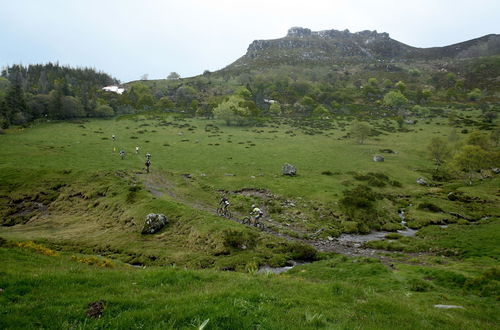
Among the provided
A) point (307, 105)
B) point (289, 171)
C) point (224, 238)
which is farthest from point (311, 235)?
point (307, 105)

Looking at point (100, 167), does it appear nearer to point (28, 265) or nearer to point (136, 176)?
point (136, 176)

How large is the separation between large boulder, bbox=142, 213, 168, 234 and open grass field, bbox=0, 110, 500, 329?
32.2 inches

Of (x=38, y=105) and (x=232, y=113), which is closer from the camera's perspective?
(x=38, y=105)

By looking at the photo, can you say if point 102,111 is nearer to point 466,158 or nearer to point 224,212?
point 224,212

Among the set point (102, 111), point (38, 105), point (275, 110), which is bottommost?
point (275, 110)

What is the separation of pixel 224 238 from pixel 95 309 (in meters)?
21.0

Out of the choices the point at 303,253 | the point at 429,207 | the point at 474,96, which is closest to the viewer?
the point at 303,253

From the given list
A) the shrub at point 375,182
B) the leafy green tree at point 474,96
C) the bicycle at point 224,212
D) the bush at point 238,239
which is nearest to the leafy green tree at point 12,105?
the bicycle at point 224,212

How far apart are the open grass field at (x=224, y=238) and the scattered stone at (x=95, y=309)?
178 mm

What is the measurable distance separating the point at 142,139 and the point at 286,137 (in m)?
53.8

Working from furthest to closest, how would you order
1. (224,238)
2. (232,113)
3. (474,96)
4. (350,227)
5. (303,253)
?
(474,96), (232,113), (350,227), (224,238), (303,253)

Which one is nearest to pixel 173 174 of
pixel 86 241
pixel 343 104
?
pixel 86 241

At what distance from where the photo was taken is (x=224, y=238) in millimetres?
29328

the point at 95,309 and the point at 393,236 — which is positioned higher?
the point at 95,309
